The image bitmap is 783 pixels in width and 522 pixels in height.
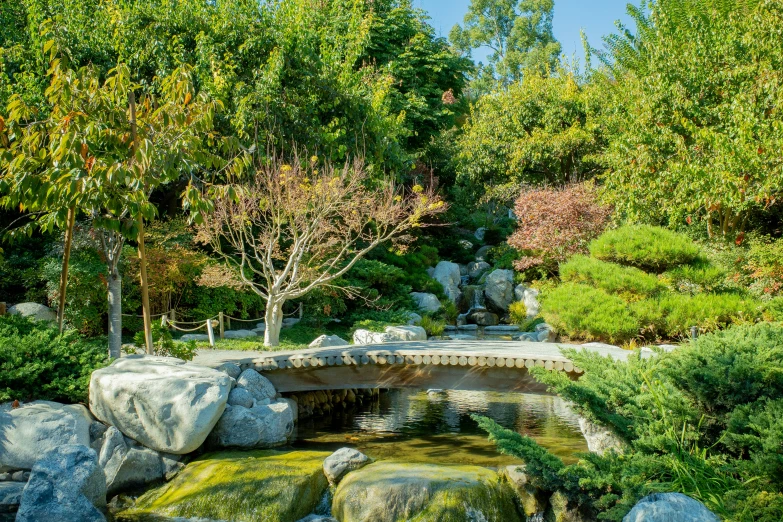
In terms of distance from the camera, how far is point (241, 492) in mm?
6582

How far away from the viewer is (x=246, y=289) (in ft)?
46.3

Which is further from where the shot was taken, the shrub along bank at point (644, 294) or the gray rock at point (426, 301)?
the gray rock at point (426, 301)

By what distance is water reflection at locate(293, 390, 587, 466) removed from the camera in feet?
26.0

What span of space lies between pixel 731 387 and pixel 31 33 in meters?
13.3

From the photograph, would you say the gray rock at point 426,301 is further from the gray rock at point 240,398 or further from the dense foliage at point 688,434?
the dense foliage at point 688,434

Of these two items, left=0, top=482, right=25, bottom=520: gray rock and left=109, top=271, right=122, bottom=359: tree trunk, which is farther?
left=109, top=271, right=122, bottom=359: tree trunk

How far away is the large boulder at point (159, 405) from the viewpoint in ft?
23.4

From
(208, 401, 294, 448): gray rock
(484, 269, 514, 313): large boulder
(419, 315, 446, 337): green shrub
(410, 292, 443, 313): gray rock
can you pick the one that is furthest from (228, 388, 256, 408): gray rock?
(484, 269, 514, 313): large boulder

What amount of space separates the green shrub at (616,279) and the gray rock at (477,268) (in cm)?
819

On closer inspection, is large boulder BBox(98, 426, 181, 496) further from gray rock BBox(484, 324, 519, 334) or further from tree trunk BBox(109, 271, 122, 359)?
gray rock BBox(484, 324, 519, 334)

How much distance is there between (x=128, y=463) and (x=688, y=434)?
5306 mm

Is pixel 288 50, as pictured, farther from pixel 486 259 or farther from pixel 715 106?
pixel 486 259

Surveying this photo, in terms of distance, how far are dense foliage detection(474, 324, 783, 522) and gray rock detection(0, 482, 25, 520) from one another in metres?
4.38

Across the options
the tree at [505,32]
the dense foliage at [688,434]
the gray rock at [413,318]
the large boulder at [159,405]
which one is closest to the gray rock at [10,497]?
the large boulder at [159,405]
